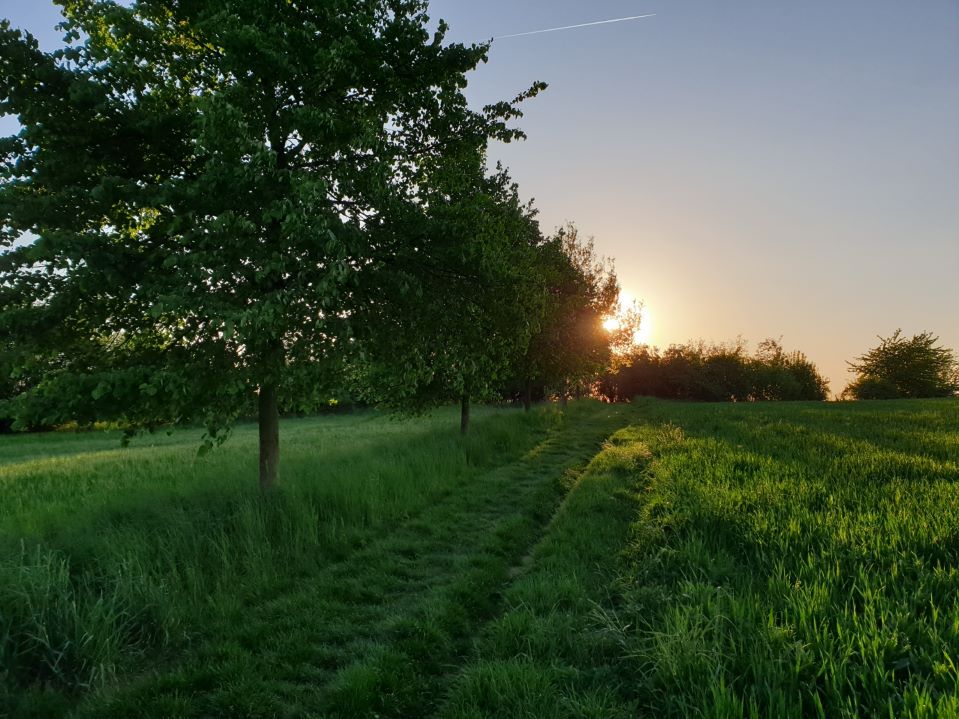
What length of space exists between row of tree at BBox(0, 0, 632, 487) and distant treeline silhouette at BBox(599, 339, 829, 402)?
5856 centimetres

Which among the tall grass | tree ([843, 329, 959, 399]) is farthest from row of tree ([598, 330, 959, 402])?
the tall grass

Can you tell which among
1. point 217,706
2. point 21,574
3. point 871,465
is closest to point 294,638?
point 217,706

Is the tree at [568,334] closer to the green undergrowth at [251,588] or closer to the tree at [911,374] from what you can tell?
the green undergrowth at [251,588]

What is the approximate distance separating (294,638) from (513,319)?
20.0 feet

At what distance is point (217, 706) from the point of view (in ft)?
13.8

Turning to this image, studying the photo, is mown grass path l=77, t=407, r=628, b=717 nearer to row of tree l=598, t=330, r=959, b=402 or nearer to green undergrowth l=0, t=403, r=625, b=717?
green undergrowth l=0, t=403, r=625, b=717

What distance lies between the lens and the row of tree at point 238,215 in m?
6.45

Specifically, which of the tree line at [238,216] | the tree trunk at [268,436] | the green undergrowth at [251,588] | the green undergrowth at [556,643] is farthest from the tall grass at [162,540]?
the green undergrowth at [556,643]

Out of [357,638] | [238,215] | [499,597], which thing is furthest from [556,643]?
[238,215]

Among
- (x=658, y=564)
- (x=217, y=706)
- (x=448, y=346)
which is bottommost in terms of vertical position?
(x=217, y=706)

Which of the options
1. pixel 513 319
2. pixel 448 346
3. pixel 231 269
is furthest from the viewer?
pixel 513 319

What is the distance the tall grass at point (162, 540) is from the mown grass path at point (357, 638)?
17.4 inches

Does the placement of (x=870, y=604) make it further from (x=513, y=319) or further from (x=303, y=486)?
(x=303, y=486)

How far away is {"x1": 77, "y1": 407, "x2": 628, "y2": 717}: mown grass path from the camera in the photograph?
166 inches
